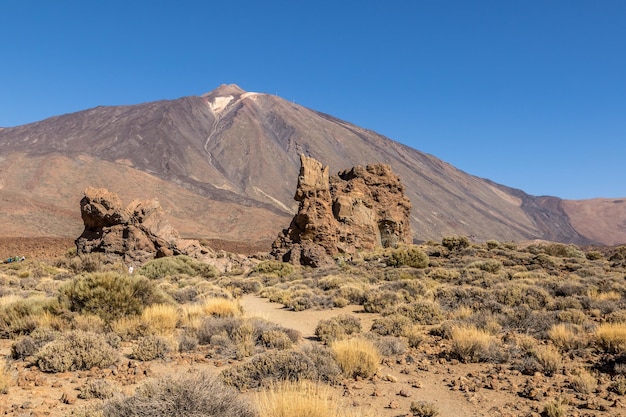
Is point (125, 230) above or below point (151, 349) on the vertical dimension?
above

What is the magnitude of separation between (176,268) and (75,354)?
16.7 metres

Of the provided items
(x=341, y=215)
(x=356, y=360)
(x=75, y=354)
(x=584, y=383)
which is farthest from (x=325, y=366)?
(x=341, y=215)

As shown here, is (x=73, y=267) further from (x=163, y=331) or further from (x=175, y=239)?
(x=163, y=331)

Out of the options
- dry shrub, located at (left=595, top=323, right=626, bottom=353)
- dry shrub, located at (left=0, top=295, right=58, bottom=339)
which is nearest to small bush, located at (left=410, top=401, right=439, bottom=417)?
dry shrub, located at (left=595, top=323, right=626, bottom=353)

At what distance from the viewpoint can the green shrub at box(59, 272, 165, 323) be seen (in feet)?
28.2

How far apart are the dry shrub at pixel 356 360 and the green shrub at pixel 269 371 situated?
26.5 inches

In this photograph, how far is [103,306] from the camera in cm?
866

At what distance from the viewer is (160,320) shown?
27.6 feet

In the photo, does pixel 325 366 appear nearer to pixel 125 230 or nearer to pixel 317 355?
pixel 317 355

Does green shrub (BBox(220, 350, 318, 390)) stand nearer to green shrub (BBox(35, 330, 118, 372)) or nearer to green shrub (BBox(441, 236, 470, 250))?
green shrub (BBox(35, 330, 118, 372))

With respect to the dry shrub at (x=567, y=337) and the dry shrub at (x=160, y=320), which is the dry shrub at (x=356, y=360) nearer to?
the dry shrub at (x=567, y=337)

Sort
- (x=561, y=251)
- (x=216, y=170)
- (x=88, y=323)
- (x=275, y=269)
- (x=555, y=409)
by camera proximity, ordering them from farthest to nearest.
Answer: (x=216, y=170)
(x=561, y=251)
(x=275, y=269)
(x=88, y=323)
(x=555, y=409)

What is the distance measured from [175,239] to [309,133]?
141710 millimetres

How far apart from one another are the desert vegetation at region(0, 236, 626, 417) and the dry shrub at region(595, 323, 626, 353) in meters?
0.02
